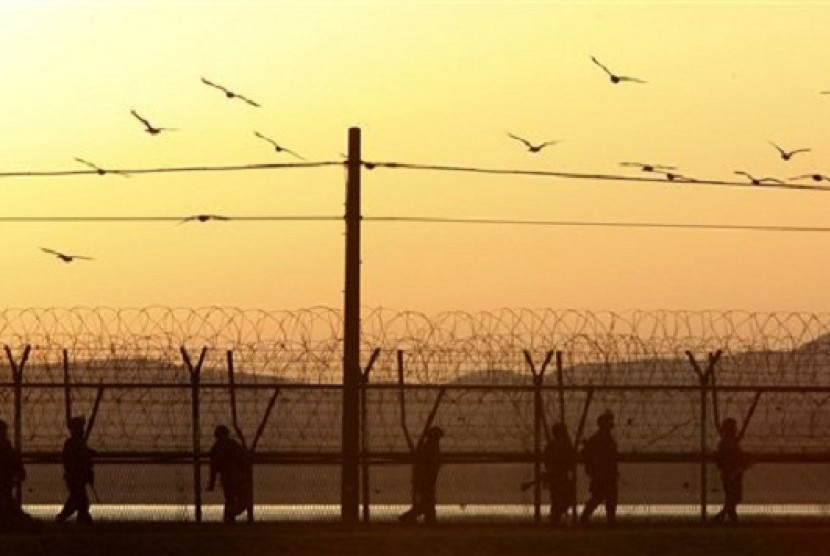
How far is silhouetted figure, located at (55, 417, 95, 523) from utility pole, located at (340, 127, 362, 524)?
3.18m

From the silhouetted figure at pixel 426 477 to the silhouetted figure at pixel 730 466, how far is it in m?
3.61

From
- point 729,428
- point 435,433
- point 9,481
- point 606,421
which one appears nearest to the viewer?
point 9,481

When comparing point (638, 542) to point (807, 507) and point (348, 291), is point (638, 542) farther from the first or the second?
point (807, 507)

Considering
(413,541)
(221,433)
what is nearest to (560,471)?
(221,433)

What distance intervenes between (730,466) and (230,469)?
→ 6400 millimetres

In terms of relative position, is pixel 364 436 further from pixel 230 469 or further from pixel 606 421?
pixel 606 421

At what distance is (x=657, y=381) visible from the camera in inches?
1590

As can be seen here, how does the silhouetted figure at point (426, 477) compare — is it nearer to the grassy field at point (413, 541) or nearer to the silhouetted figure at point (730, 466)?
the grassy field at point (413, 541)

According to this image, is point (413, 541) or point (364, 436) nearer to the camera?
point (413, 541)

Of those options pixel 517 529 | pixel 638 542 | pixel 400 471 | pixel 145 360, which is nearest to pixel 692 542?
pixel 638 542

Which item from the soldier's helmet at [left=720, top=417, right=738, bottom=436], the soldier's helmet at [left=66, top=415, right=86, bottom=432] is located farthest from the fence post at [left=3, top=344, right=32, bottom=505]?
the soldier's helmet at [left=720, top=417, right=738, bottom=436]

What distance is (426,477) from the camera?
3550cm

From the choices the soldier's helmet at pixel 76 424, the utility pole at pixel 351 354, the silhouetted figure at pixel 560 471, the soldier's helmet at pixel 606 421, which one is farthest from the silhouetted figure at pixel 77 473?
the soldier's helmet at pixel 606 421

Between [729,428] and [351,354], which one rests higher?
[351,354]
